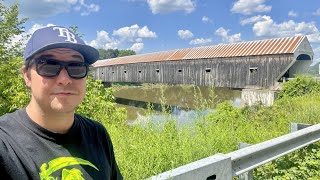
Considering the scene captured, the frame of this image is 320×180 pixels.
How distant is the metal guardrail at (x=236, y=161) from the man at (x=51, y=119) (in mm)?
787

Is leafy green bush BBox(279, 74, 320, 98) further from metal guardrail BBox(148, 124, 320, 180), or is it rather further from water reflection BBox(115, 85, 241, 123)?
metal guardrail BBox(148, 124, 320, 180)

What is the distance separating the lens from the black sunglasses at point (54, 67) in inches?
67.7

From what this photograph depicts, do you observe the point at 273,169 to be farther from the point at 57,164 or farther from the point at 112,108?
the point at 112,108

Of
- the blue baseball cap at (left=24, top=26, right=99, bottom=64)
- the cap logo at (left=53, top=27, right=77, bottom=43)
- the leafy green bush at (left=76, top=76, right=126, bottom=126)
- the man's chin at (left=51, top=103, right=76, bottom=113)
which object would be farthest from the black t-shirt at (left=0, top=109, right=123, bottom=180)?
the leafy green bush at (left=76, top=76, right=126, bottom=126)

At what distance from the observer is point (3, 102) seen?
932 centimetres

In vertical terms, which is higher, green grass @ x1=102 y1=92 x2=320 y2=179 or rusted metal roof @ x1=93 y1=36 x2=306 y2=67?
rusted metal roof @ x1=93 y1=36 x2=306 y2=67

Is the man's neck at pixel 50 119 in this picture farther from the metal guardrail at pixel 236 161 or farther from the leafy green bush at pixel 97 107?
the leafy green bush at pixel 97 107

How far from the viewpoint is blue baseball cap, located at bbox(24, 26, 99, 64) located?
168cm

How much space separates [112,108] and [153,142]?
593cm

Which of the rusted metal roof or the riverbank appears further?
the rusted metal roof

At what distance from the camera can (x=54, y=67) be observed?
5.70ft

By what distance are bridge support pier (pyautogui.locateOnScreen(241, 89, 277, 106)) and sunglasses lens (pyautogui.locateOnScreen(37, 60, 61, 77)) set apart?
2215 cm

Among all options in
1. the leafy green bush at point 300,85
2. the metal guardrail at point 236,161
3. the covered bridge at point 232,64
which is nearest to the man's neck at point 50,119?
the metal guardrail at point 236,161

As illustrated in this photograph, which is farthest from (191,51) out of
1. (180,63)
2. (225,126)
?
(225,126)
